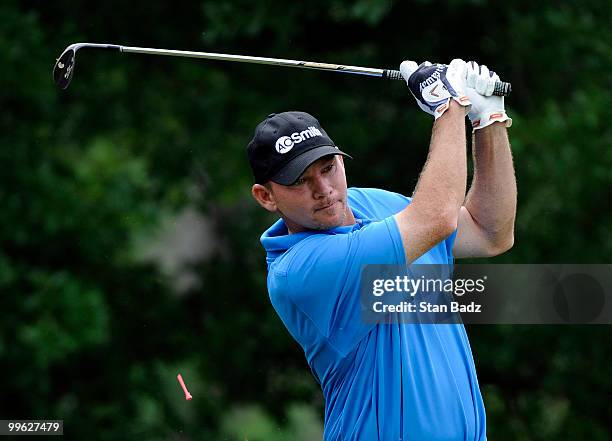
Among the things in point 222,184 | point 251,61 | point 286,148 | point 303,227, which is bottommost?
point 303,227

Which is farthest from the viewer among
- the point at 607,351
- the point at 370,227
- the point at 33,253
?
the point at 33,253

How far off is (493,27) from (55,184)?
3.37 m

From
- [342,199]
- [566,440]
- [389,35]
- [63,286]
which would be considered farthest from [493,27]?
[342,199]

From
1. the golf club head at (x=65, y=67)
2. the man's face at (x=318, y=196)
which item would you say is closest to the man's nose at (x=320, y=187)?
the man's face at (x=318, y=196)

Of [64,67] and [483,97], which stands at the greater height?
[64,67]

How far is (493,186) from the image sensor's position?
3.48m

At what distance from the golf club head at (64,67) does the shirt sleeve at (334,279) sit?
146 cm

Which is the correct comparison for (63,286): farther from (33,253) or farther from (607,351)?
(607,351)

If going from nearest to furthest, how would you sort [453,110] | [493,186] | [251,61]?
[453,110] → [493,186] → [251,61]

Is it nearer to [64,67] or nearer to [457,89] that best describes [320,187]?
[457,89]

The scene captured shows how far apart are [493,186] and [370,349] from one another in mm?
683

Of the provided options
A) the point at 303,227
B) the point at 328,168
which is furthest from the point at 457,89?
the point at 303,227

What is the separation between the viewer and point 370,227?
3.06 m

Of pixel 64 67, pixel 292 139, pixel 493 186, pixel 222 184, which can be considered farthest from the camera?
pixel 222 184
